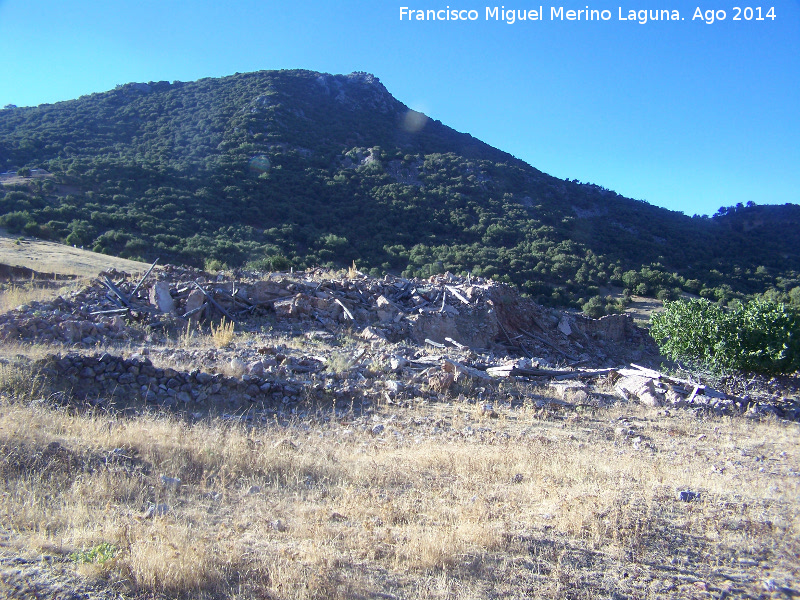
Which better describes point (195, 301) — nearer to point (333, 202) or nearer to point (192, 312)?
point (192, 312)

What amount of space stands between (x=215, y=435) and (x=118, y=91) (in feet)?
171

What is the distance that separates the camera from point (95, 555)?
2855mm

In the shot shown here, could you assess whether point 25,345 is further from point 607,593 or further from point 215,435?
point 607,593

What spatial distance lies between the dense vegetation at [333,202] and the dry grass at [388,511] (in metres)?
18.7

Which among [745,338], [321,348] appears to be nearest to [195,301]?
[321,348]

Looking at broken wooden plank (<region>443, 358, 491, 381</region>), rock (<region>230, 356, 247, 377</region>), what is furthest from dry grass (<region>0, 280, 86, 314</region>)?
broken wooden plank (<region>443, 358, 491, 381</region>)

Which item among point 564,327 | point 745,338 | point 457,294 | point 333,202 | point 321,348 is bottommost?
point 321,348

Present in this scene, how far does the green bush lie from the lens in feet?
33.3

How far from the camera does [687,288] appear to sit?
31.5 metres

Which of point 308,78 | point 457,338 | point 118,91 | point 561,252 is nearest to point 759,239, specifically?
A: point 561,252

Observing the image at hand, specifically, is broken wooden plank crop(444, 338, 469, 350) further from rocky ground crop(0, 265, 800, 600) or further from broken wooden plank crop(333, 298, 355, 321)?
broken wooden plank crop(333, 298, 355, 321)

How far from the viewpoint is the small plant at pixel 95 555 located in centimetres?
277

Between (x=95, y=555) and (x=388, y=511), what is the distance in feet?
6.39

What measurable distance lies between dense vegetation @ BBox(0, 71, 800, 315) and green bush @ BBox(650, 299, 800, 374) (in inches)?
588
